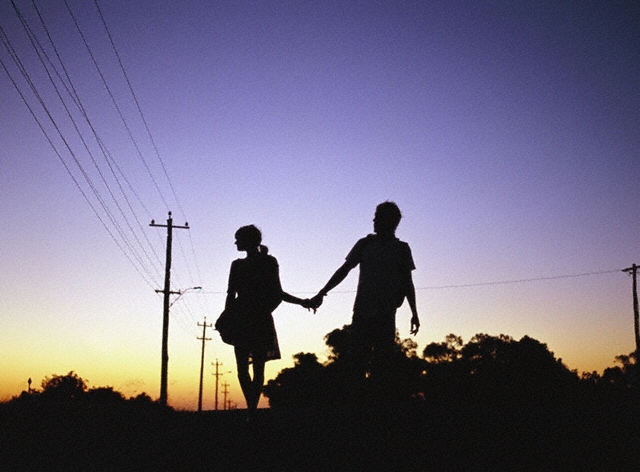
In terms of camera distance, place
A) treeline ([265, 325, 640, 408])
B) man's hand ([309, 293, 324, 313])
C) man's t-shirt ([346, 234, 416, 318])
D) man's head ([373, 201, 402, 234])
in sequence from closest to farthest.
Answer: man's t-shirt ([346, 234, 416, 318])
man's head ([373, 201, 402, 234])
man's hand ([309, 293, 324, 313])
treeline ([265, 325, 640, 408])

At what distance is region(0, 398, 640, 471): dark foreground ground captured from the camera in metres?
3.52

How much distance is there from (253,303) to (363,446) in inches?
110

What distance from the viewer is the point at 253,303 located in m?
6.66

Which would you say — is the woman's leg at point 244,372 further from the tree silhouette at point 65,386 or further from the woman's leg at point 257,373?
the tree silhouette at point 65,386

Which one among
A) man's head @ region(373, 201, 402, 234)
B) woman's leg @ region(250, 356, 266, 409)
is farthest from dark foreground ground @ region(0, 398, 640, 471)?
man's head @ region(373, 201, 402, 234)

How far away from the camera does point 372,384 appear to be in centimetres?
589

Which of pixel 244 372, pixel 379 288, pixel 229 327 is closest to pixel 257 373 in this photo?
pixel 244 372

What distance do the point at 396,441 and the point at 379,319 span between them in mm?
1621

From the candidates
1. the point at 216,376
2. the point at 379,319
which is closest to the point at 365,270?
the point at 379,319

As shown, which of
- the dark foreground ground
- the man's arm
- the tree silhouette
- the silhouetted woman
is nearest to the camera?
the dark foreground ground

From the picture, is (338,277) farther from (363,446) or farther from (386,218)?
(363,446)

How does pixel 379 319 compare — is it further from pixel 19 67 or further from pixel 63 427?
pixel 19 67

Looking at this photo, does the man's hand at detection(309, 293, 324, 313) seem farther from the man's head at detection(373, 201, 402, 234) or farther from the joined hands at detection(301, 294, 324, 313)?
the man's head at detection(373, 201, 402, 234)

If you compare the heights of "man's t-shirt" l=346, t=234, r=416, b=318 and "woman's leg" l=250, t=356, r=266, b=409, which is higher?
"man's t-shirt" l=346, t=234, r=416, b=318
